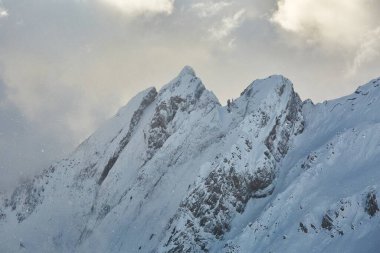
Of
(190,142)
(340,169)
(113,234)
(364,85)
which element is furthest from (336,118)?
(113,234)

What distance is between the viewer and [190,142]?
18825 cm

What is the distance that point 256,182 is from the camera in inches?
6634

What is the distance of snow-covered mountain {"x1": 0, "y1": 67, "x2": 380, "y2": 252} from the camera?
14262cm

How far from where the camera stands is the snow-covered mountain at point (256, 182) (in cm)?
14262

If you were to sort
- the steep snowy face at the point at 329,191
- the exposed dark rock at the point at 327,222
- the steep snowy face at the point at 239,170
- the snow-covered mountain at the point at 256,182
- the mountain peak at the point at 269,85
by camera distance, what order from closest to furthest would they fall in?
the steep snowy face at the point at 329,191 → the exposed dark rock at the point at 327,222 → the snow-covered mountain at the point at 256,182 → the steep snowy face at the point at 239,170 → the mountain peak at the point at 269,85

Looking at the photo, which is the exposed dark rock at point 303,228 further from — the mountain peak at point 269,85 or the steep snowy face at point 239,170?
the mountain peak at point 269,85

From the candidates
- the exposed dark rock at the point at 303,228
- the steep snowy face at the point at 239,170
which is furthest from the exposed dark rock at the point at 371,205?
the steep snowy face at the point at 239,170

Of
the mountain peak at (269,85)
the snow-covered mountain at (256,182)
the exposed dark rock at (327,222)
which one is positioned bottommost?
the exposed dark rock at (327,222)

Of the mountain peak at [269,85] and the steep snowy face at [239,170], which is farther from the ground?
the mountain peak at [269,85]

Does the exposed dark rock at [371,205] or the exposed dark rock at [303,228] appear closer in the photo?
the exposed dark rock at [371,205]

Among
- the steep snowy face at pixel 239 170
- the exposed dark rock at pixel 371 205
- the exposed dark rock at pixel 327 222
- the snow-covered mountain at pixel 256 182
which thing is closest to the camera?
the exposed dark rock at pixel 371 205

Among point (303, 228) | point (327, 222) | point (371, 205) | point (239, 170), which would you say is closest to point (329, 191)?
point (327, 222)

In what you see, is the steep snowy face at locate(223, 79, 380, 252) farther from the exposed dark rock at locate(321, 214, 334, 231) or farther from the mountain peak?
the mountain peak

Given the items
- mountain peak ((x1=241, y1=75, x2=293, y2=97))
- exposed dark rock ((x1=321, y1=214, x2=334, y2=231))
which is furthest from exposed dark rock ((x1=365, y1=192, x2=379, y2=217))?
mountain peak ((x1=241, y1=75, x2=293, y2=97))
